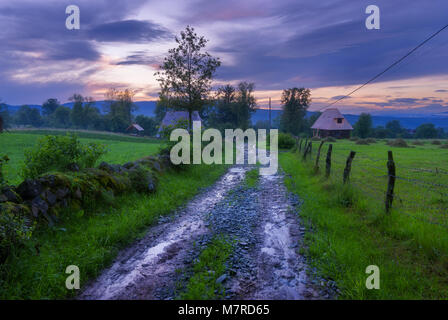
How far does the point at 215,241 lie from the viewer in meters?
5.50

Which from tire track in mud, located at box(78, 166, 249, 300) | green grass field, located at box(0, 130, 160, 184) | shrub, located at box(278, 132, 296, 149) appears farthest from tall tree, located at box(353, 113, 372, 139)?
tire track in mud, located at box(78, 166, 249, 300)

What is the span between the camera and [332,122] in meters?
55.5

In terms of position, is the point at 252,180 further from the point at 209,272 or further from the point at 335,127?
the point at 335,127

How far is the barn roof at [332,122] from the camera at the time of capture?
54938mm

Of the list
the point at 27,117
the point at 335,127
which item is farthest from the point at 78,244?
the point at 27,117

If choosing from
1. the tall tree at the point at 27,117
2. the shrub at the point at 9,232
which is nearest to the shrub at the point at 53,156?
the shrub at the point at 9,232

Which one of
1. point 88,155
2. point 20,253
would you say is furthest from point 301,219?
point 88,155

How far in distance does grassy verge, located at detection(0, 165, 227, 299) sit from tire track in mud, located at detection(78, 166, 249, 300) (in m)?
0.30

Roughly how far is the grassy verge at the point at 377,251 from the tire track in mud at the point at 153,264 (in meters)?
2.77

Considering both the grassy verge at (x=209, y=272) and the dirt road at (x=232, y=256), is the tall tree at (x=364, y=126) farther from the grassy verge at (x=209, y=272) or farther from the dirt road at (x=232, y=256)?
the grassy verge at (x=209, y=272)

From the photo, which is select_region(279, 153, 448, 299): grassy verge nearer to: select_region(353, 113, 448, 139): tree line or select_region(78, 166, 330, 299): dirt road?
select_region(78, 166, 330, 299): dirt road

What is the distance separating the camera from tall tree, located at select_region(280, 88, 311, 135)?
68.9 m
